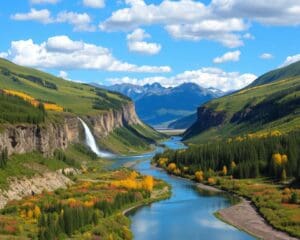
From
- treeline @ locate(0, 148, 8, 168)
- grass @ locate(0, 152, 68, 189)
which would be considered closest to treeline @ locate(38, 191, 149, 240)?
grass @ locate(0, 152, 68, 189)

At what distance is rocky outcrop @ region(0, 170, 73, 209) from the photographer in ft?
510

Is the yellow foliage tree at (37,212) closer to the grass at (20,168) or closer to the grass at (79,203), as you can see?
the grass at (79,203)

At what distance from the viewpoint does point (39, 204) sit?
5630 inches

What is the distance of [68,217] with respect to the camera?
11944 cm

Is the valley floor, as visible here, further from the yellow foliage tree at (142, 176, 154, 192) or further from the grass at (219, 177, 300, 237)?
the yellow foliage tree at (142, 176, 154, 192)

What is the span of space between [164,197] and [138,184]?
12.5 meters

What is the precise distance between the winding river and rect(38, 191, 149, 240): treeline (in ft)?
26.3

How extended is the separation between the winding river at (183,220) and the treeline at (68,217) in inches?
316

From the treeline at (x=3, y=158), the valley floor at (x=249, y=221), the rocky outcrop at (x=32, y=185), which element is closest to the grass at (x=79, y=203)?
the rocky outcrop at (x=32, y=185)

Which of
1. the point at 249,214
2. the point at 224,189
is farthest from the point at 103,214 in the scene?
the point at 224,189

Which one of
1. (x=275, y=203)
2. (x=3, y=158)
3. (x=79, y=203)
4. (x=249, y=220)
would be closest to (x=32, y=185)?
(x=3, y=158)

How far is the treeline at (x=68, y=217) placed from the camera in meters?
113

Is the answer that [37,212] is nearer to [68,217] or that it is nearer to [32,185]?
[68,217]

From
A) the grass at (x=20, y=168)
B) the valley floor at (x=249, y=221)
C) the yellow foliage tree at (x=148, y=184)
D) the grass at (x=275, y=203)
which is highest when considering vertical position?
the grass at (x=20, y=168)
